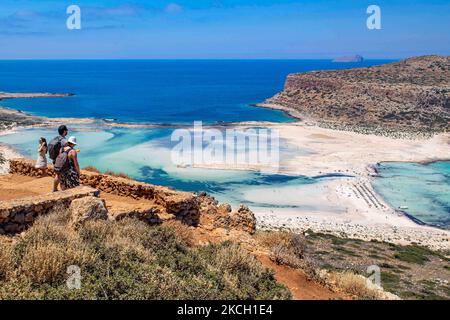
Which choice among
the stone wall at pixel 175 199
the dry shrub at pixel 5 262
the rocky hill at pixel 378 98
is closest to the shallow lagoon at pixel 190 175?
the stone wall at pixel 175 199

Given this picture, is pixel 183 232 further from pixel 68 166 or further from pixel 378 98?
pixel 378 98

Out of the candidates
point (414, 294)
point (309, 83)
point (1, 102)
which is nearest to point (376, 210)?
point (414, 294)

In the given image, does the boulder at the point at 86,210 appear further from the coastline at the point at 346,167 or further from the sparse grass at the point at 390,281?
the coastline at the point at 346,167

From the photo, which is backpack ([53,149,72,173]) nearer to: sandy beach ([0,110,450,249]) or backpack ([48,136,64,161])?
backpack ([48,136,64,161])

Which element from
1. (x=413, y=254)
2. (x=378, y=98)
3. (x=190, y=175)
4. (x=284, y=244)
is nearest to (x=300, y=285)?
(x=284, y=244)

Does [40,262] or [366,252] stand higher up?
[40,262]

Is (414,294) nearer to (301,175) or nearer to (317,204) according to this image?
(317,204)
